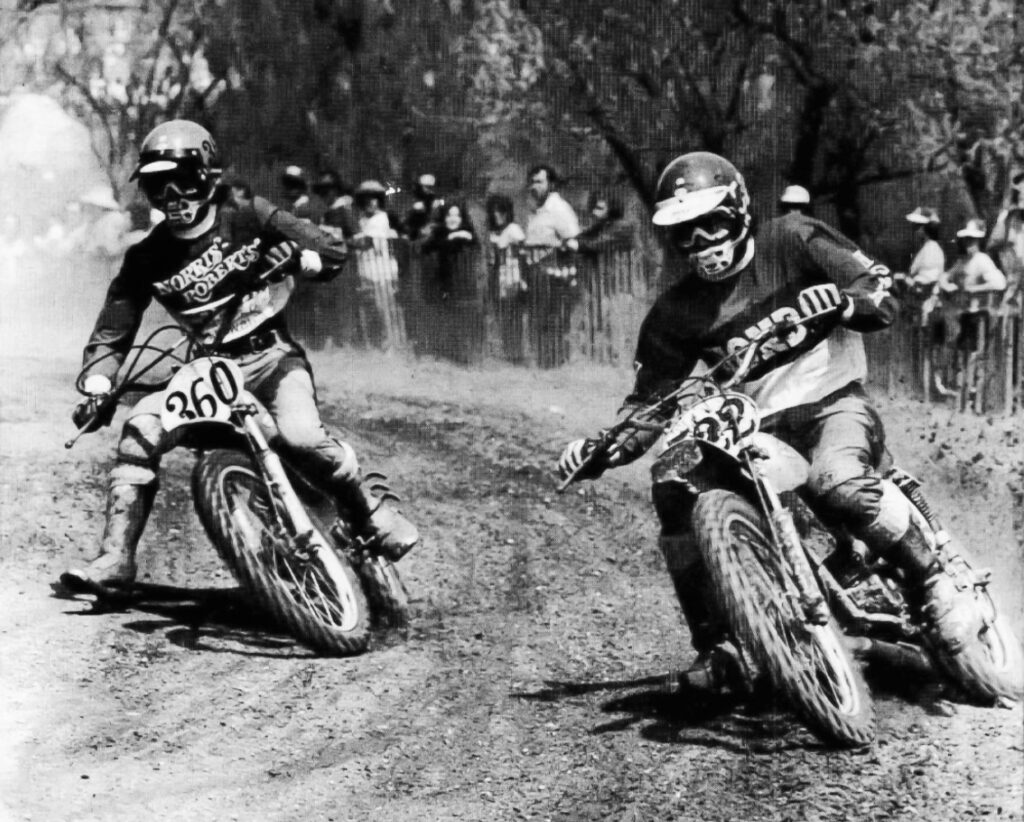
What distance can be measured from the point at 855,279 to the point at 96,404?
7.27 ft

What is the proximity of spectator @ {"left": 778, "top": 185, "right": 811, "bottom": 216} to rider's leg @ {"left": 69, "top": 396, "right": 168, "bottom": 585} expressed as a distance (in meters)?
1.93

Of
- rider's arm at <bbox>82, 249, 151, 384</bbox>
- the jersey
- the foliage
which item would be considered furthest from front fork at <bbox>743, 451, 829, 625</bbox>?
rider's arm at <bbox>82, 249, 151, 384</bbox>

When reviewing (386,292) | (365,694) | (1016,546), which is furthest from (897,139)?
(365,694)

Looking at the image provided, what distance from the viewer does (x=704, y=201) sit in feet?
15.6

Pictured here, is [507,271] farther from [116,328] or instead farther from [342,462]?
[116,328]

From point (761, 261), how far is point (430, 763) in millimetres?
1680

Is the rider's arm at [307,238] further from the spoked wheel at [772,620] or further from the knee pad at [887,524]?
the knee pad at [887,524]

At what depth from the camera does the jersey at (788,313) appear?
15.6 feet

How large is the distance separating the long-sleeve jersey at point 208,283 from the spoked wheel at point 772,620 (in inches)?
58.3

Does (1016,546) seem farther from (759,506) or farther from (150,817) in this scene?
(150,817)

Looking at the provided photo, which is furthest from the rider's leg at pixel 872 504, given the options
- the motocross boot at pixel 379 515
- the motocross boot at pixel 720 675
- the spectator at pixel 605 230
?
the motocross boot at pixel 379 515

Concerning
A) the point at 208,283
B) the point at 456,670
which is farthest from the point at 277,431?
the point at 456,670

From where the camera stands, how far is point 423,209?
537 centimetres

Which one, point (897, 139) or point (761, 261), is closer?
point (761, 261)
